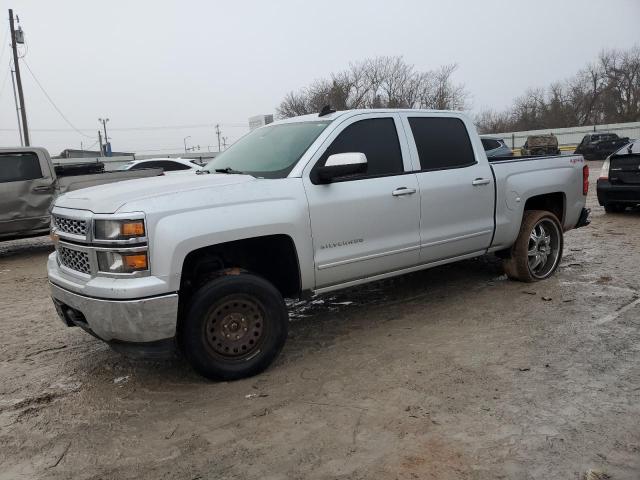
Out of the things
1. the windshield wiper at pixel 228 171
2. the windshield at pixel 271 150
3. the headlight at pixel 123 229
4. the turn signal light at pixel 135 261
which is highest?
the windshield at pixel 271 150

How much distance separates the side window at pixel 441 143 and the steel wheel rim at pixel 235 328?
7.06 ft

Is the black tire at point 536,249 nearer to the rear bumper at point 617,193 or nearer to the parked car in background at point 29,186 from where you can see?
the rear bumper at point 617,193

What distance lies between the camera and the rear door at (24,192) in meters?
9.37

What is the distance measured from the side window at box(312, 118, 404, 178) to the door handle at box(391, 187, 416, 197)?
0.17m

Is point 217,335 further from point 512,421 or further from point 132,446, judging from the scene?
point 512,421

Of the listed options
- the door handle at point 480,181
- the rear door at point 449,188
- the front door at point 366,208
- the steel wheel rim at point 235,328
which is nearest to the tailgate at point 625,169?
the rear door at point 449,188

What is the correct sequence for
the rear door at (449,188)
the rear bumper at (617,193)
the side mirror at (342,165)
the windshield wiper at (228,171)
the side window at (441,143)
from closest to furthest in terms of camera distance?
1. the side mirror at (342,165)
2. the windshield wiper at (228,171)
3. the rear door at (449,188)
4. the side window at (441,143)
5. the rear bumper at (617,193)

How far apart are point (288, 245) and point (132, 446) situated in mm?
1731

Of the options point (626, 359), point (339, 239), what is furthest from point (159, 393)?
point (626, 359)

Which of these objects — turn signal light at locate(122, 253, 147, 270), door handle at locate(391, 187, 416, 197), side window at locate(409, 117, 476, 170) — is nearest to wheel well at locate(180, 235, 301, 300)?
turn signal light at locate(122, 253, 147, 270)

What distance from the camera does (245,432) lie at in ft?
10.5

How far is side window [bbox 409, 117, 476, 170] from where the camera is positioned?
5.01m

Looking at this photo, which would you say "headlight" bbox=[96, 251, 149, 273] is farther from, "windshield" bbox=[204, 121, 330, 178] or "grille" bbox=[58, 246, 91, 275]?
"windshield" bbox=[204, 121, 330, 178]

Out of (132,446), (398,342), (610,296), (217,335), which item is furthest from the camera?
(610,296)
